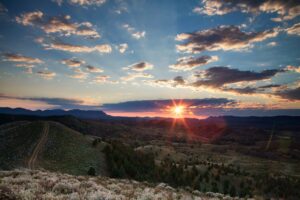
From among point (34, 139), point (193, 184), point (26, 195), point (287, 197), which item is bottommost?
point (287, 197)

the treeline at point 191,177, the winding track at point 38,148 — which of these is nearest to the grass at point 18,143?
the winding track at point 38,148

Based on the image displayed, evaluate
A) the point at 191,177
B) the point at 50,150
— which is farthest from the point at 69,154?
the point at 191,177

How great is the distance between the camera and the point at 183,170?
5644 cm

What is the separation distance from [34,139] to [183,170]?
34055 millimetres

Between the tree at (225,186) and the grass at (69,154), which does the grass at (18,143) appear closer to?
the grass at (69,154)

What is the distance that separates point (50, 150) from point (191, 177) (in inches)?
1172

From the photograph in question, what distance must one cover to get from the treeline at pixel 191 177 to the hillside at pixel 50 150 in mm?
3743

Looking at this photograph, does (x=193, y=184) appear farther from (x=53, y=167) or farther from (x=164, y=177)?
(x=53, y=167)

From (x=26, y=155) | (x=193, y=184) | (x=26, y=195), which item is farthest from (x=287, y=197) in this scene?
(x=26, y=195)

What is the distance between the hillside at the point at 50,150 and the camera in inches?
1591

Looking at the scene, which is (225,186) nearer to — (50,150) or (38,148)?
(50,150)

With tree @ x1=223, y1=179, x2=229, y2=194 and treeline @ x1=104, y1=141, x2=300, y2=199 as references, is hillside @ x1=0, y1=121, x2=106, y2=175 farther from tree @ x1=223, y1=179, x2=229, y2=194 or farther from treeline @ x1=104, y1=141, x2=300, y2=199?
tree @ x1=223, y1=179, x2=229, y2=194

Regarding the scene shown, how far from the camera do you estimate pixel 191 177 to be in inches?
2064

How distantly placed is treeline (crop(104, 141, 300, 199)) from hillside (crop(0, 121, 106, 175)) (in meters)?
3.74
